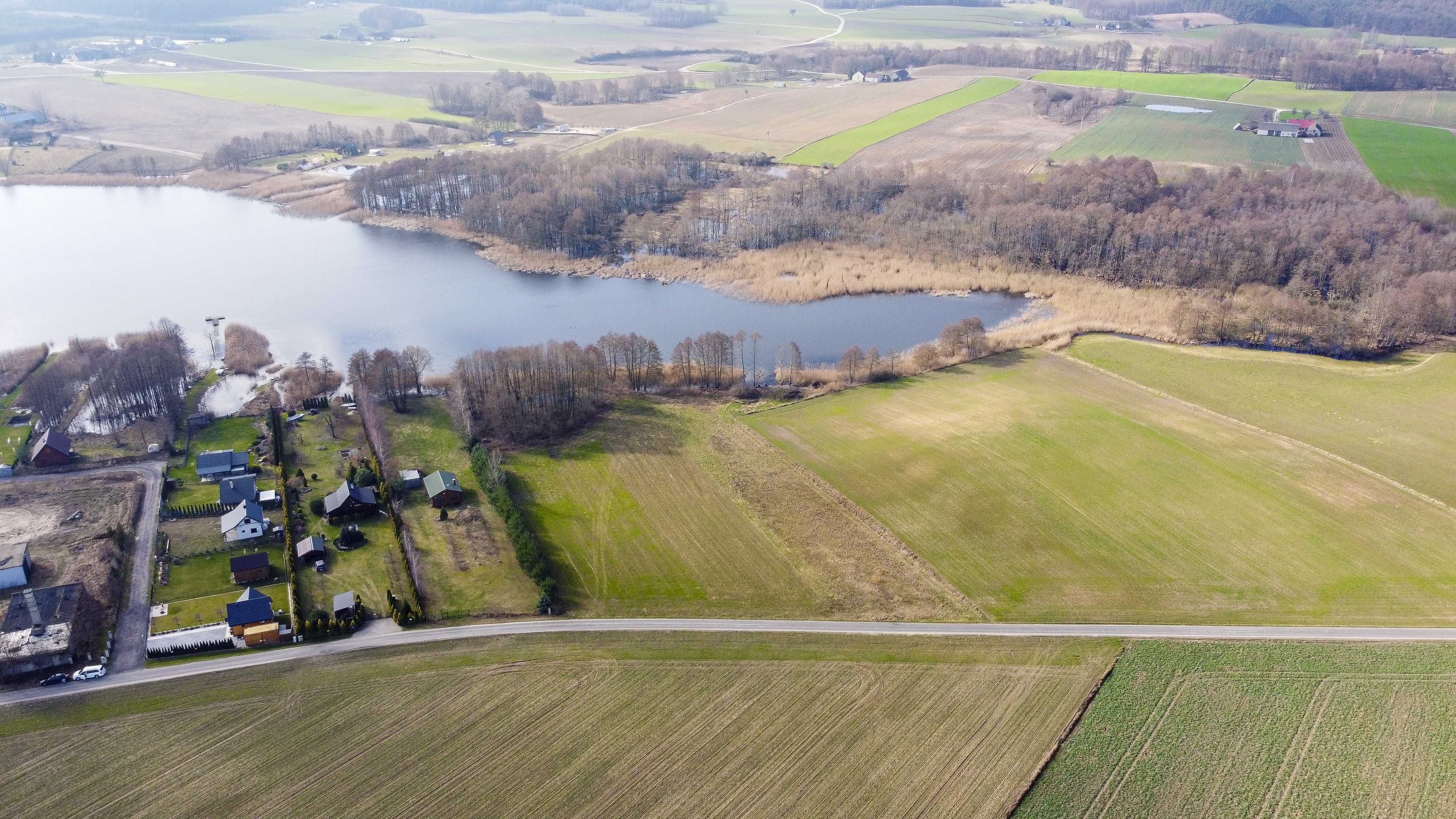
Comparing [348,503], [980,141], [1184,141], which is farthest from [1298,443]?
[980,141]

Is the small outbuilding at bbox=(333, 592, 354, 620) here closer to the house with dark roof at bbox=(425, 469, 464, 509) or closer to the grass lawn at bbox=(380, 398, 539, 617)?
the grass lawn at bbox=(380, 398, 539, 617)

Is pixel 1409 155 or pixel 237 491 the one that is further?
pixel 1409 155

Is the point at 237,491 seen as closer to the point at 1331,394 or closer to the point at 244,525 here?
the point at 244,525

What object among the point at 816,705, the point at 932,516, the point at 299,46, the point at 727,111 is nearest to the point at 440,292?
the point at 932,516

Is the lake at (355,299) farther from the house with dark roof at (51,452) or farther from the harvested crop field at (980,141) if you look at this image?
the harvested crop field at (980,141)

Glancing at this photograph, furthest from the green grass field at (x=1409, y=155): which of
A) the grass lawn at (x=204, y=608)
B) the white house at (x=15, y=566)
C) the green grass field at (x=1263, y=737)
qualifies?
the white house at (x=15, y=566)
